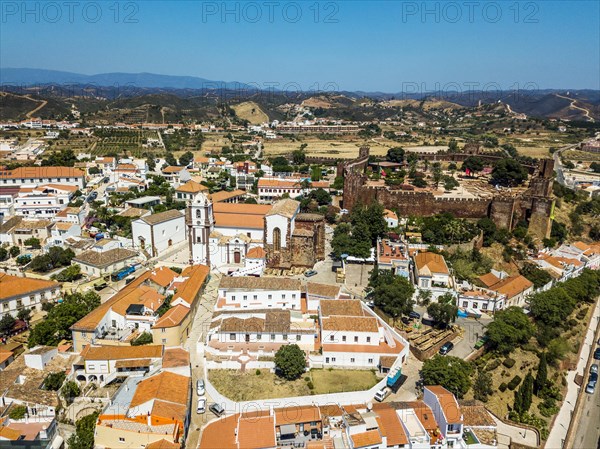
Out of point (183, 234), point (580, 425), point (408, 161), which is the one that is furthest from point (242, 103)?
point (580, 425)

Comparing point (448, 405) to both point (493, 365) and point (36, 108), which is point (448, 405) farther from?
point (36, 108)

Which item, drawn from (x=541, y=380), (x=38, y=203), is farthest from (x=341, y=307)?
(x=38, y=203)

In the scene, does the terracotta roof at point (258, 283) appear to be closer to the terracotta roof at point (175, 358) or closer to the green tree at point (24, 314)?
the terracotta roof at point (175, 358)

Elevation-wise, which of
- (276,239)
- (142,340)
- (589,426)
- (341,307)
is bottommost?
(589,426)

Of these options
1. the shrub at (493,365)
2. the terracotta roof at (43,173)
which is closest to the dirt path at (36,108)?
the terracotta roof at (43,173)

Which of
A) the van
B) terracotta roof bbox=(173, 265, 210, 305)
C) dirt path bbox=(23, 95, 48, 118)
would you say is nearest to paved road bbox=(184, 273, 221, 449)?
terracotta roof bbox=(173, 265, 210, 305)

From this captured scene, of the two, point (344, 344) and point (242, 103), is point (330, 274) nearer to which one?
point (344, 344)

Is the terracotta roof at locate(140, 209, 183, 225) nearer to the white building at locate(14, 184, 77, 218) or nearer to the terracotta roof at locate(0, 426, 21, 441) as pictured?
the white building at locate(14, 184, 77, 218)
